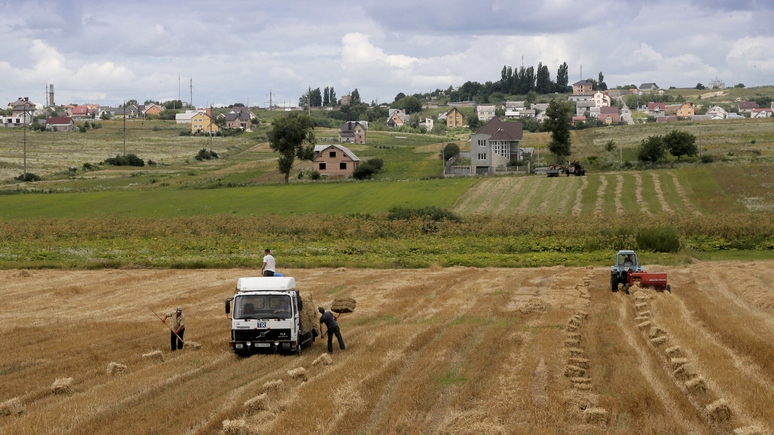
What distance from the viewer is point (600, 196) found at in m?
76.2

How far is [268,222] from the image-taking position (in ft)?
209

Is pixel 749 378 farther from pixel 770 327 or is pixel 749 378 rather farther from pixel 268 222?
pixel 268 222

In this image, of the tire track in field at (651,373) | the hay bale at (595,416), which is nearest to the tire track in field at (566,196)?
the tire track in field at (651,373)

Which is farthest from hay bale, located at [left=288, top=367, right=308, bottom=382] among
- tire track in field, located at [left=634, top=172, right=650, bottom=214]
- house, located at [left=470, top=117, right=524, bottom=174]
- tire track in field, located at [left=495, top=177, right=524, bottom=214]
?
house, located at [left=470, top=117, right=524, bottom=174]

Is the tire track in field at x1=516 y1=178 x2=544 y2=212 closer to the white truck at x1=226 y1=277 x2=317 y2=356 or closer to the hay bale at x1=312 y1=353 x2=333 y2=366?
the white truck at x1=226 y1=277 x2=317 y2=356

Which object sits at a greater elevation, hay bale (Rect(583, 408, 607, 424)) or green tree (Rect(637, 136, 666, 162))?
green tree (Rect(637, 136, 666, 162))

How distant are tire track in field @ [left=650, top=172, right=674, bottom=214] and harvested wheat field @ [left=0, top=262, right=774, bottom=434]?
1295 inches

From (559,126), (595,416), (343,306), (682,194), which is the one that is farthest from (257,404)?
(559,126)

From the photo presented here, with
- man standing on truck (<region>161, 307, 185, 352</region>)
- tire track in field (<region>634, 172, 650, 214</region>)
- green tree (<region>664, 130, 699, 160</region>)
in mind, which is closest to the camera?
man standing on truck (<region>161, 307, 185, 352</region>)

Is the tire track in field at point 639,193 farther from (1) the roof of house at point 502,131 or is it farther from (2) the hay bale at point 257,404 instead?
(2) the hay bale at point 257,404

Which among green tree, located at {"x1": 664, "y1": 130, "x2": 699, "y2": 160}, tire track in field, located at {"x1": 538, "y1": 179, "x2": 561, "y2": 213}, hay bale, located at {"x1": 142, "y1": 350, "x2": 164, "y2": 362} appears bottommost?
hay bale, located at {"x1": 142, "y1": 350, "x2": 164, "y2": 362}

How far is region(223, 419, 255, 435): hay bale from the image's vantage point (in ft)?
48.8

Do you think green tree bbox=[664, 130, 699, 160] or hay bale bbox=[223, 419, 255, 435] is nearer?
hay bale bbox=[223, 419, 255, 435]

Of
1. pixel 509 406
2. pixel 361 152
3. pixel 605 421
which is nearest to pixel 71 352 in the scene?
pixel 509 406
